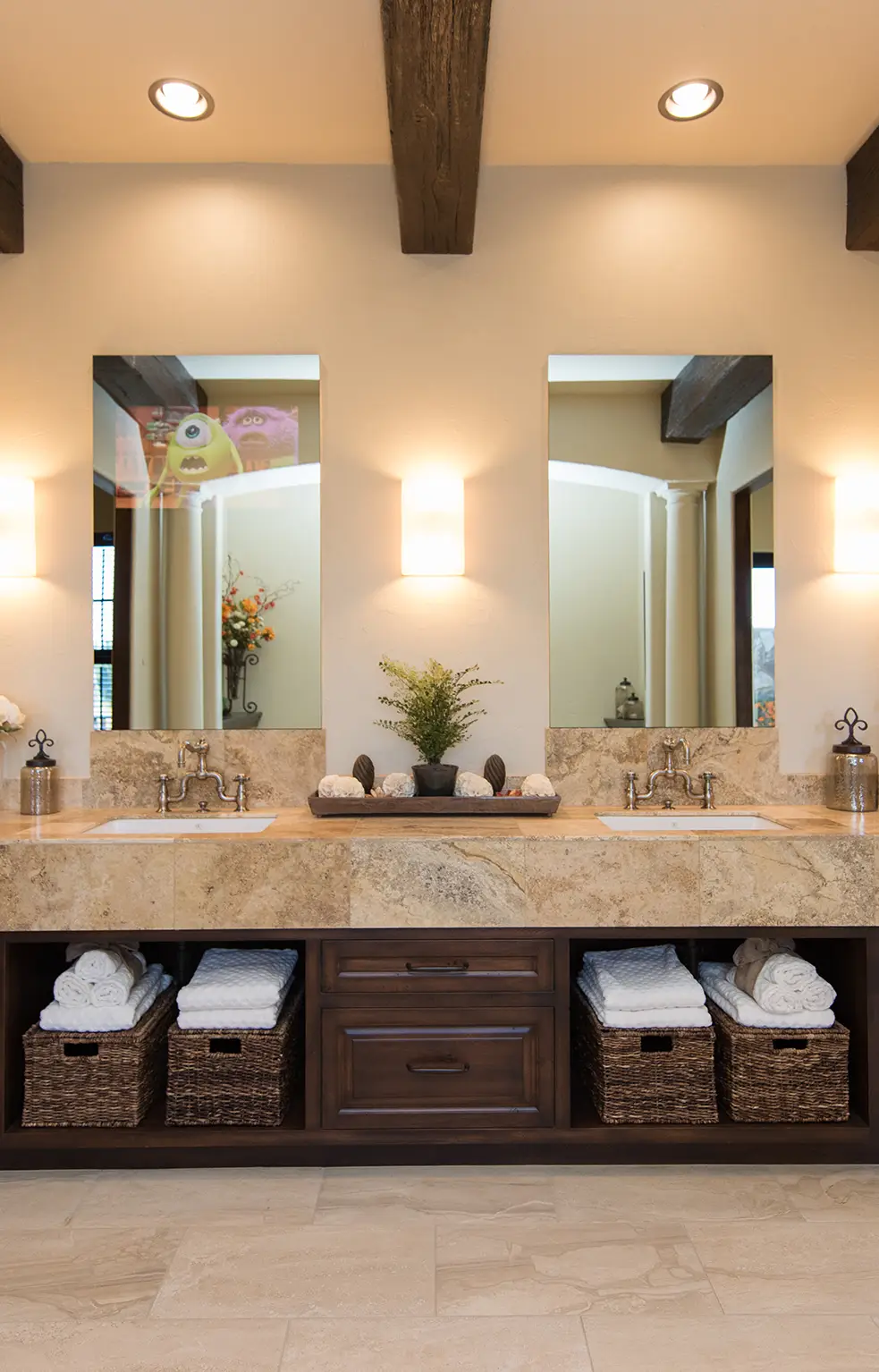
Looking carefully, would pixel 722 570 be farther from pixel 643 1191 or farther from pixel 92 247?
pixel 92 247

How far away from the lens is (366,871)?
2.19 metres

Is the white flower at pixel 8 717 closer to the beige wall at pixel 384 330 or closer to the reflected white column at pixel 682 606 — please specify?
the beige wall at pixel 384 330

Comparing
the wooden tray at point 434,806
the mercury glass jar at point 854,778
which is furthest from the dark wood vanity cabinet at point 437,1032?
the mercury glass jar at point 854,778

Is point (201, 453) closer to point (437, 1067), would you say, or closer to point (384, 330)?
point (384, 330)

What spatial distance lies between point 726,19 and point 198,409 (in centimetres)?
171

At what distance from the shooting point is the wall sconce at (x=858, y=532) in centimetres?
277

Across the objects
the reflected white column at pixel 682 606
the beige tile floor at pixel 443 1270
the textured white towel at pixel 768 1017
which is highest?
the reflected white column at pixel 682 606

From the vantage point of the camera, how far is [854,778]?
2613mm

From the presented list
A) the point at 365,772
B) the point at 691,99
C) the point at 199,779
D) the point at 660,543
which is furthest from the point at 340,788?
the point at 691,99

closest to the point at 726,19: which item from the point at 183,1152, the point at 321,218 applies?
the point at 321,218

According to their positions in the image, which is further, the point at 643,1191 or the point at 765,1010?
the point at 765,1010

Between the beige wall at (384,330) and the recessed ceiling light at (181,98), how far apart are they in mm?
257

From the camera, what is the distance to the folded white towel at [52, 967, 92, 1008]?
2260 mm

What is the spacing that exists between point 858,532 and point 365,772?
1679 millimetres
